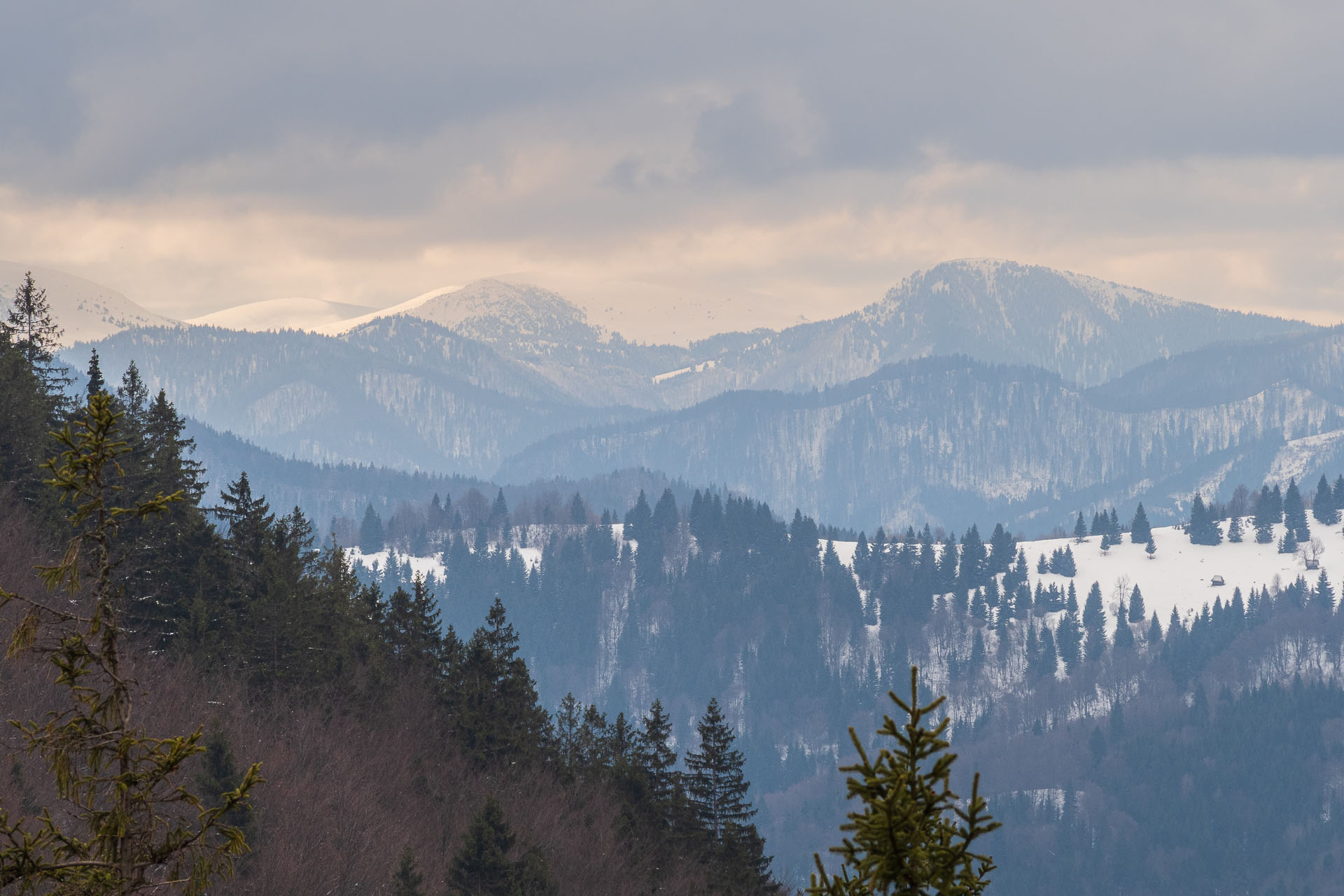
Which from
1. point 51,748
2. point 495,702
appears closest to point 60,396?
point 495,702

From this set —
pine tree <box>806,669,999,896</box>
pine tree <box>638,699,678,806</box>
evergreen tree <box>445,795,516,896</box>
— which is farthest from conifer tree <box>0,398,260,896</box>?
pine tree <box>638,699,678,806</box>

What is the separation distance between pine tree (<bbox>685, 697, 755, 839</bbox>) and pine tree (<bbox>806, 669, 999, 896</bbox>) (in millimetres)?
51819

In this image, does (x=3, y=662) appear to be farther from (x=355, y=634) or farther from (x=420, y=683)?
(x=420, y=683)

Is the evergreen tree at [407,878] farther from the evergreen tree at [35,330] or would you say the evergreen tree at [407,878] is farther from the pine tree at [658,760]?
the evergreen tree at [35,330]

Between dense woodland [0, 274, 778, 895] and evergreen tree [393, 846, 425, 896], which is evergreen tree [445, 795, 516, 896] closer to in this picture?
dense woodland [0, 274, 778, 895]

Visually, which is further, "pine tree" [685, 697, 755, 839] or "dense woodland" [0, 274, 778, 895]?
"pine tree" [685, 697, 755, 839]

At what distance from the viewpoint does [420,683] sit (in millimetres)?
68688

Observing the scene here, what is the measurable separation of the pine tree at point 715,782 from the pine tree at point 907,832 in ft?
170

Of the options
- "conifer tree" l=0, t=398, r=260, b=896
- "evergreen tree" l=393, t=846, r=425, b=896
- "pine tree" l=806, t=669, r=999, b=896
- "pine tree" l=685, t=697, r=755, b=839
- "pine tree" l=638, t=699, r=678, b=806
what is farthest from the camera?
"pine tree" l=638, t=699, r=678, b=806

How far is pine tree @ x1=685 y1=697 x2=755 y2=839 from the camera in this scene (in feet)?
201

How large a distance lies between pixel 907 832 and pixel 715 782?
5471 centimetres

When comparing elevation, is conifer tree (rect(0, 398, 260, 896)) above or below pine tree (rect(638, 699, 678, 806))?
above

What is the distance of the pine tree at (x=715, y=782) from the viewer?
61281mm

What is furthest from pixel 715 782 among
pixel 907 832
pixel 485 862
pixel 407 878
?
pixel 907 832
